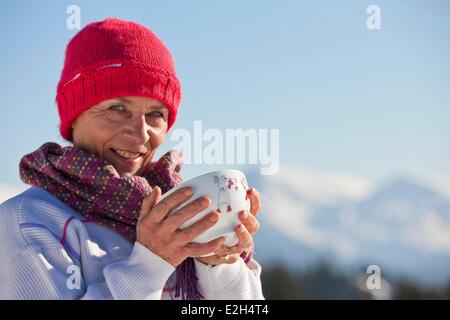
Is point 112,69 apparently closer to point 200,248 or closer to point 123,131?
point 123,131

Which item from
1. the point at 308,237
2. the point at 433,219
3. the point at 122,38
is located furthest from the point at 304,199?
the point at 122,38

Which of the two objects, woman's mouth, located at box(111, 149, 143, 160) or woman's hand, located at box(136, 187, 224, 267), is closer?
woman's hand, located at box(136, 187, 224, 267)

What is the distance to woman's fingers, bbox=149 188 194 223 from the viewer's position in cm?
179

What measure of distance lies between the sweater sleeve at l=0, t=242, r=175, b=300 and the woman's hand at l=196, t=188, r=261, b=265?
0.21m

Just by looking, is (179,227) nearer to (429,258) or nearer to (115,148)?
(115,148)

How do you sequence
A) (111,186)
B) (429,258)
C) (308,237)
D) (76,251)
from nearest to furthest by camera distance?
(76,251), (111,186), (429,258), (308,237)

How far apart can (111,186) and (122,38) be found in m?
0.50

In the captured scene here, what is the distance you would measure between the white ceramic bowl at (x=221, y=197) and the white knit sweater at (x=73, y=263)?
16 centimetres

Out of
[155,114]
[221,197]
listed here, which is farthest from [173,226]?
[155,114]

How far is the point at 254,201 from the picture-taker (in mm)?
2014

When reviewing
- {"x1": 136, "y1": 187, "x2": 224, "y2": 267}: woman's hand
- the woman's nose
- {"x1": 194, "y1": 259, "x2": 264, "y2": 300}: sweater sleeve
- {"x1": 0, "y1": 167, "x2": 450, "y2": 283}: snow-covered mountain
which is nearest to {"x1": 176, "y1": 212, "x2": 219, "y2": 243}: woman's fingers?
{"x1": 136, "y1": 187, "x2": 224, "y2": 267}: woman's hand

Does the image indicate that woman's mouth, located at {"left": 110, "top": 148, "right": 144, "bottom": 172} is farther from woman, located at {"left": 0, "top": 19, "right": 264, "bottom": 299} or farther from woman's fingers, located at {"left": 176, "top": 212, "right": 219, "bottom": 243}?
woman's fingers, located at {"left": 176, "top": 212, "right": 219, "bottom": 243}
